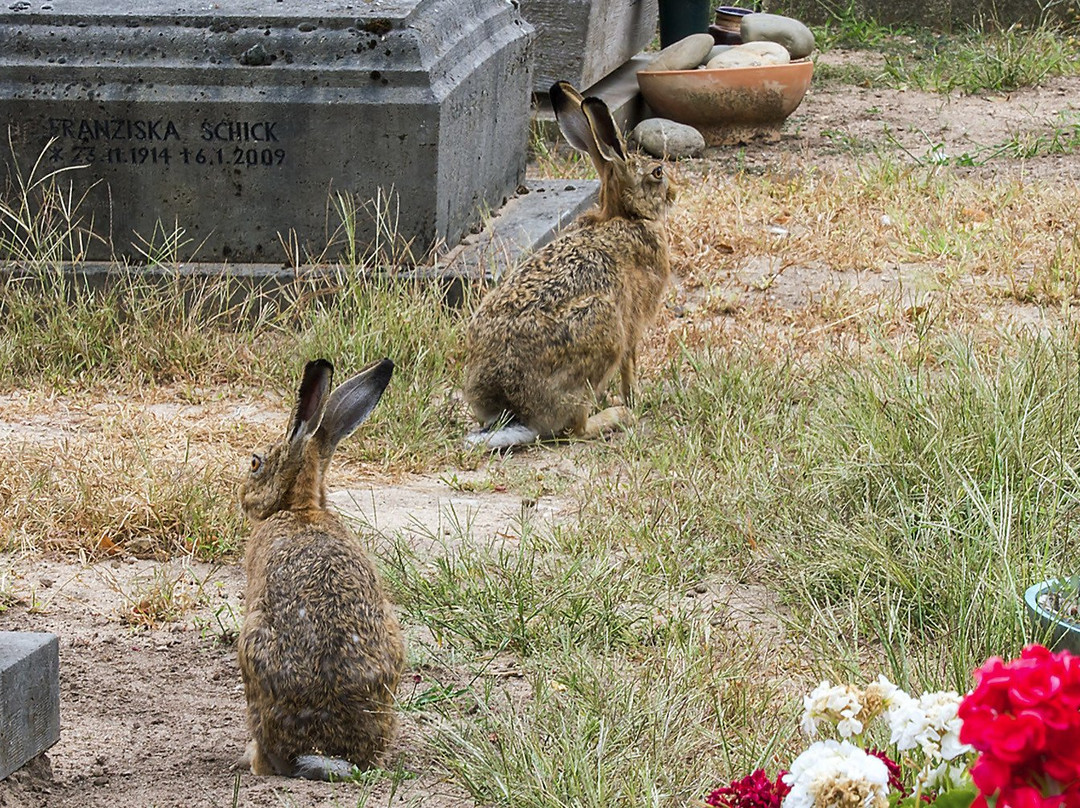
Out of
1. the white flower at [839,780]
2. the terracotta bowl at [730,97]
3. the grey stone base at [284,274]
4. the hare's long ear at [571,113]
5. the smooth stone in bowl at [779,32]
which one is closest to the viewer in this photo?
the white flower at [839,780]

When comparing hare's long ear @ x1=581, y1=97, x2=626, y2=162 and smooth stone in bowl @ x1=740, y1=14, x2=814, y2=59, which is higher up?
hare's long ear @ x1=581, y1=97, x2=626, y2=162

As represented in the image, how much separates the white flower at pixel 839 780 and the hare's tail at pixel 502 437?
11.2ft

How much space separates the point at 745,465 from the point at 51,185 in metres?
3.63

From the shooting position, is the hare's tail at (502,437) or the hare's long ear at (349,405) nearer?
the hare's long ear at (349,405)

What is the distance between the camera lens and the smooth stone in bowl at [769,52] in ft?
34.8

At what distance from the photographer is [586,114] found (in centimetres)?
578

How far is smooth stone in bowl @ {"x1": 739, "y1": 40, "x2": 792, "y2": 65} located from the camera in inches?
418

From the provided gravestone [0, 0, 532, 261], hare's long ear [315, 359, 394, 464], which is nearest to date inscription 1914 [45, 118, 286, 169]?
gravestone [0, 0, 532, 261]

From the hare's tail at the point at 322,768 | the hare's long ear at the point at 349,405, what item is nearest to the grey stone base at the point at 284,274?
the hare's long ear at the point at 349,405

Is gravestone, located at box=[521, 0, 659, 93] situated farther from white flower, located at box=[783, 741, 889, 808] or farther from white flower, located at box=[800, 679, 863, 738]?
white flower, located at box=[783, 741, 889, 808]

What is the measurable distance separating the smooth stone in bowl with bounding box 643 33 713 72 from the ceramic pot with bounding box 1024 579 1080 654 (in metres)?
7.82

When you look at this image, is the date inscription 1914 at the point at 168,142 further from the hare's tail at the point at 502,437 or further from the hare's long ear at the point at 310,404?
the hare's long ear at the point at 310,404

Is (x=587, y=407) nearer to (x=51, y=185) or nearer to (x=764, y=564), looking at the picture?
(x=764, y=564)

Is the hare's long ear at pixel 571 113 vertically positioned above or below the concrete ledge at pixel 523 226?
above
